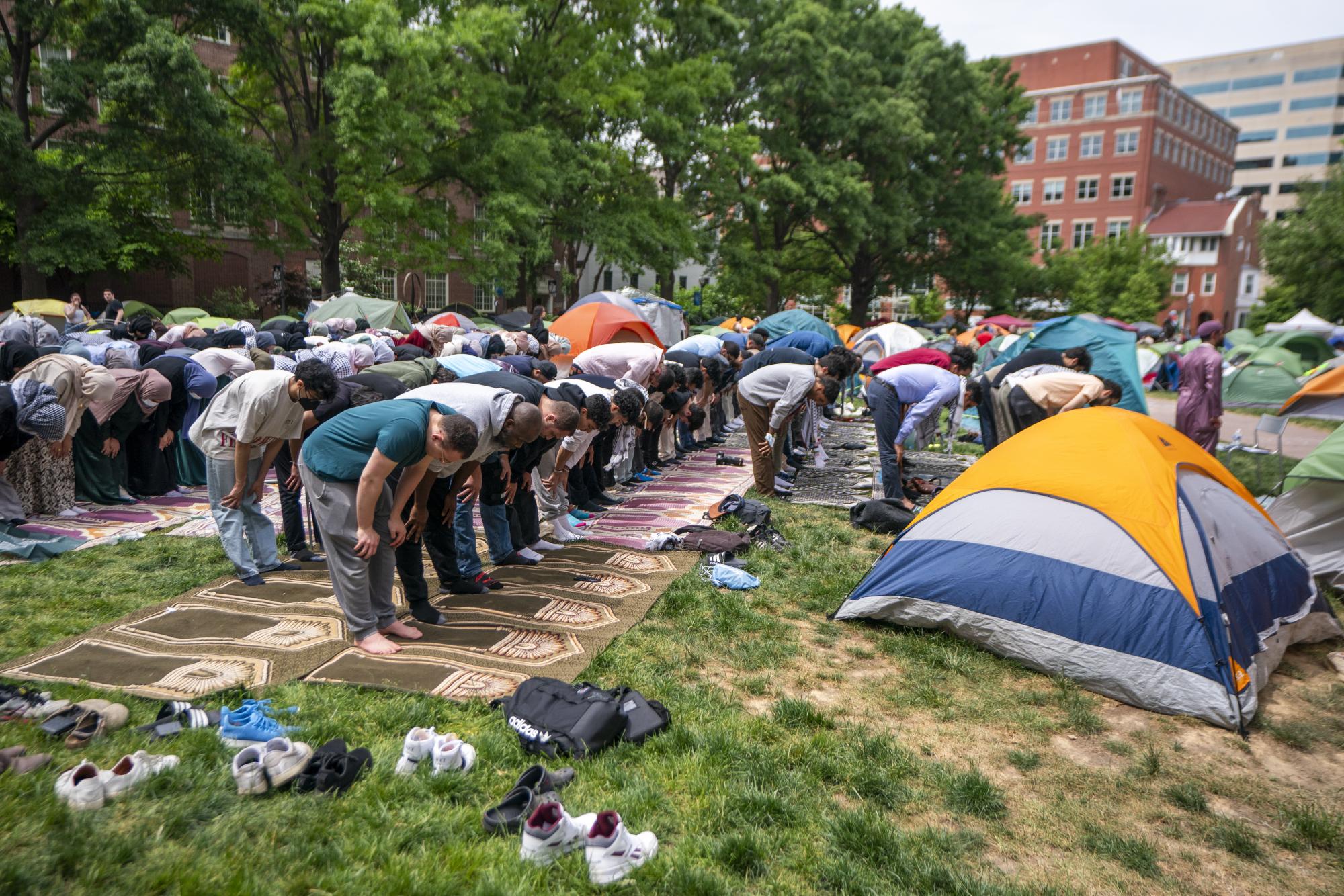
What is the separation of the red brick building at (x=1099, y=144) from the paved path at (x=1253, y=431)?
4277 cm

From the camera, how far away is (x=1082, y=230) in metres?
62.5

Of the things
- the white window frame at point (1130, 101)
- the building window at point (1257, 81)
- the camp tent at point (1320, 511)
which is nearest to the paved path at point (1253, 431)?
the camp tent at point (1320, 511)

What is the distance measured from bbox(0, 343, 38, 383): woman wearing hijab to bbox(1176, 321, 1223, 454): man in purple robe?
1387 centimetres

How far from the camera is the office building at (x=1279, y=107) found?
254ft

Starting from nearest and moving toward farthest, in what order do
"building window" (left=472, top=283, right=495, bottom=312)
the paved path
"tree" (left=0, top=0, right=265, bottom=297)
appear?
the paved path < "tree" (left=0, top=0, right=265, bottom=297) < "building window" (left=472, top=283, right=495, bottom=312)

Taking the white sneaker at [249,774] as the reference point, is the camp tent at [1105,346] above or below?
above

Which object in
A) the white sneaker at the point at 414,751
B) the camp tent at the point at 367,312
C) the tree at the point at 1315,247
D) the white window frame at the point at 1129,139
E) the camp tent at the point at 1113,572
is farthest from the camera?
the white window frame at the point at 1129,139

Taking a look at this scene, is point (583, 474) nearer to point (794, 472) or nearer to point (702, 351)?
point (794, 472)

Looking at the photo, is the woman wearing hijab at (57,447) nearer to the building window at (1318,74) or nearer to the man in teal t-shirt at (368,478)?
the man in teal t-shirt at (368,478)

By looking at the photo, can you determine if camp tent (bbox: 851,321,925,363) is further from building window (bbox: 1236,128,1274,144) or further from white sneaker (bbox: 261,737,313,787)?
building window (bbox: 1236,128,1274,144)

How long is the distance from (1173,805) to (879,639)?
214cm

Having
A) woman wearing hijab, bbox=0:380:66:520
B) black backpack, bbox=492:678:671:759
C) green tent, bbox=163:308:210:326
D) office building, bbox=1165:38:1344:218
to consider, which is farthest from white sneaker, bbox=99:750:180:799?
office building, bbox=1165:38:1344:218

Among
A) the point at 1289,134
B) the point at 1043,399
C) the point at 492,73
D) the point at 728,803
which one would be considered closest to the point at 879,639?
the point at 728,803

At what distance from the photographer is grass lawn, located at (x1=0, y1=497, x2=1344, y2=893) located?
3.25 m
